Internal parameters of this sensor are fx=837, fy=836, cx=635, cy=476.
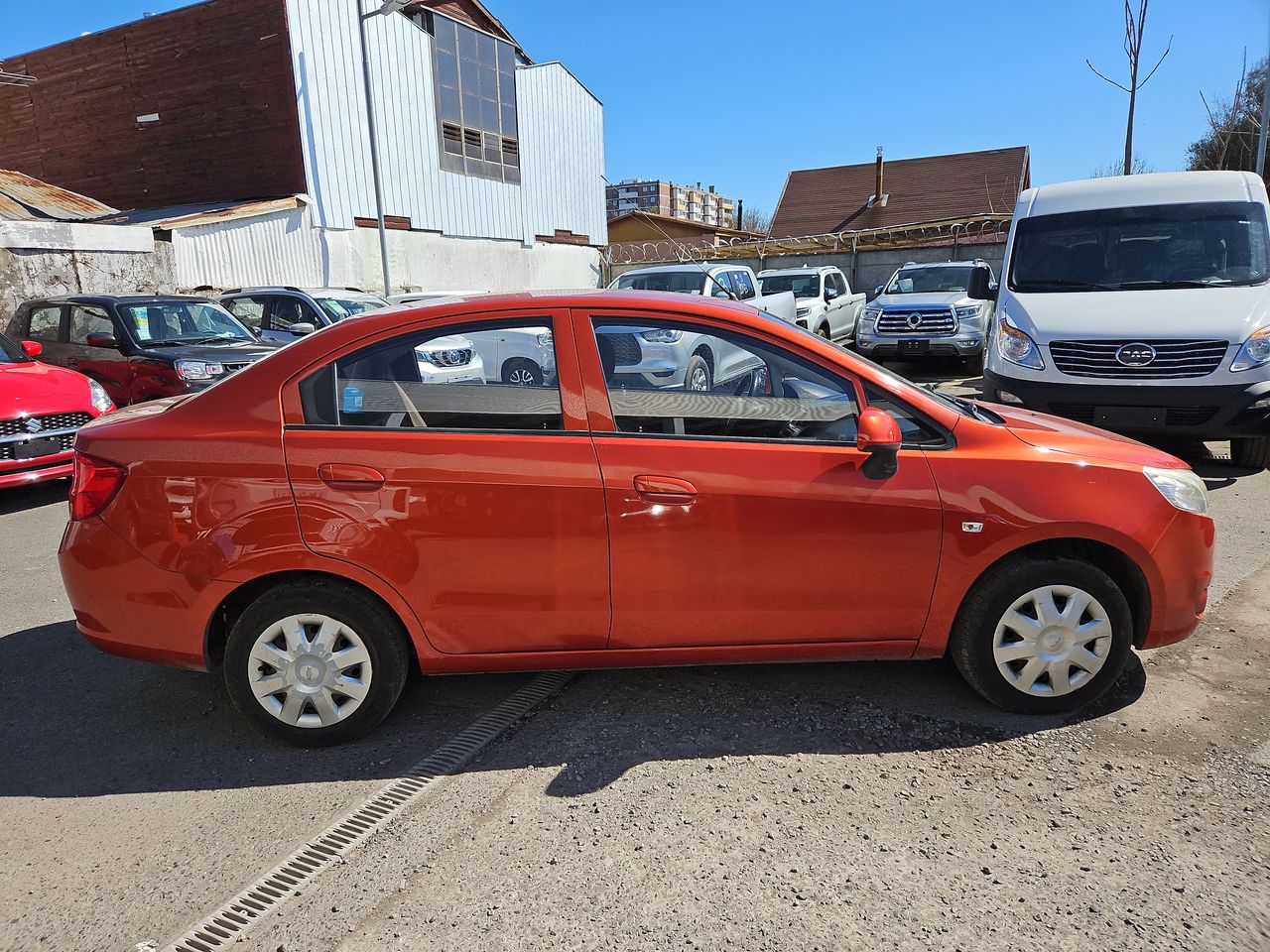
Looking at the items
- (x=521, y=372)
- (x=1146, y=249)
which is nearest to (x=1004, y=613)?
(x=521, y=372)

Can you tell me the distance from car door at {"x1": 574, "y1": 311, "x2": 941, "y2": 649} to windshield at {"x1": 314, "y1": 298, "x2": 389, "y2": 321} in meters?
10.7

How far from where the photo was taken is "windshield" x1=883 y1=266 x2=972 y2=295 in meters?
15.0

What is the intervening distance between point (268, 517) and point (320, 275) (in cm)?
1898

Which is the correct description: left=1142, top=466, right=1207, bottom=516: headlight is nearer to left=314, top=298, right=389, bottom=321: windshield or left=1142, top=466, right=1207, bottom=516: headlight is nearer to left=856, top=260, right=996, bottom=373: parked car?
left=856, top=260, right=996, bottom=373: parked car

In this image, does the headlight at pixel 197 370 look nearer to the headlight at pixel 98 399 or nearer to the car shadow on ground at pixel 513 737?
the headlight at pixel 98 399

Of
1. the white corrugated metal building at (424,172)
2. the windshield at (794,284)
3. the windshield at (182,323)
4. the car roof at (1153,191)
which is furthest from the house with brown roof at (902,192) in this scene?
the windshield at (182,323)

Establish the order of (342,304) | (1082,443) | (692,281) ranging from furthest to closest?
(342,304), (692,281), (1082,443)

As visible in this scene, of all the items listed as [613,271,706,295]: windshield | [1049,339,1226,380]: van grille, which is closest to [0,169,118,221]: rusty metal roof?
[613,271,706,295]: windshield

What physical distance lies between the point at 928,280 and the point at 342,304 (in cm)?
1026

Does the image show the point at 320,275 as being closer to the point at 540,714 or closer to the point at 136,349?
the point at 136,349

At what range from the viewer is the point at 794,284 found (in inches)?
661

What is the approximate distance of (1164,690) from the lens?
362 centimetres

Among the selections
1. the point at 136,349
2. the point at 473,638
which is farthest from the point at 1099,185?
the point at 136,349

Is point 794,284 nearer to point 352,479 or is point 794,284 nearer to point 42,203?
point 352,479
